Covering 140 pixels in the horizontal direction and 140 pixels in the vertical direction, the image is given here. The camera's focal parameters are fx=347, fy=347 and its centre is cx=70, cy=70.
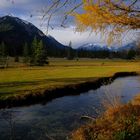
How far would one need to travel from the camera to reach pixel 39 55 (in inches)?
3787

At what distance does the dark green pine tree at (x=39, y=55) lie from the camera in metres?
96.0

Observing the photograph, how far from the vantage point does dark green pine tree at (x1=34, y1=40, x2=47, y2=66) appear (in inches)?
3780

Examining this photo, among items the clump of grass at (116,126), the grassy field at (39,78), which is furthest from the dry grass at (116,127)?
the grassy field at (39,78)

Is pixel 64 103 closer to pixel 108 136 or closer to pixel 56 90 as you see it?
pixel 56 90

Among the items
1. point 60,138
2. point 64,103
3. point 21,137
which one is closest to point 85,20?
point 60,138

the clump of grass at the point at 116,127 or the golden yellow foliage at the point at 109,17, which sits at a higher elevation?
the golden yellow foliage at the point at 109,17

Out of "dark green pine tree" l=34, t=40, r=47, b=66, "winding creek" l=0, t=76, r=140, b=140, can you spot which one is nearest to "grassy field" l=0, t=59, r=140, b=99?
"winding creek" l=0, t=76, r=140, b=140

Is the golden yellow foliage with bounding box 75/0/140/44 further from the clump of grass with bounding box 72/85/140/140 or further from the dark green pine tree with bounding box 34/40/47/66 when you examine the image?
the dark green pine tree with bounding box 34/40/47/66

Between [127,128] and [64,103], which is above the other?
[127,128]

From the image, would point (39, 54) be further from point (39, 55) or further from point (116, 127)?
point (116, 127)

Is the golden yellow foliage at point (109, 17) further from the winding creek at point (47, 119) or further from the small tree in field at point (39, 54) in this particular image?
the small tree in field at point (39, 54)

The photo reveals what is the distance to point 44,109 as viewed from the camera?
84.4 ft

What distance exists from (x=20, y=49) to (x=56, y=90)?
119415mm

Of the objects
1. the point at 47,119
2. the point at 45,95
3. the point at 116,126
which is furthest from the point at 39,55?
the point at 116,126
